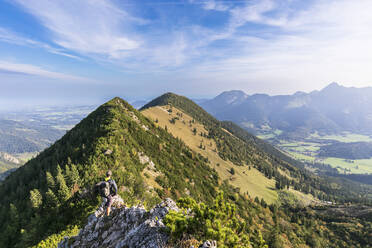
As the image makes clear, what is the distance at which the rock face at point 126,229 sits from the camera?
38.3ft

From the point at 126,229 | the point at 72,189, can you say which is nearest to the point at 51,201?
the point at 72,189

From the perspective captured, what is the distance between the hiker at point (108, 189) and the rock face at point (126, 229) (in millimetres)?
1295

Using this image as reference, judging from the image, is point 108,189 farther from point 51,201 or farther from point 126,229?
point 51,201

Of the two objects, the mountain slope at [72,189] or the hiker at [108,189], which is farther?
the mountain slope at [72,189]

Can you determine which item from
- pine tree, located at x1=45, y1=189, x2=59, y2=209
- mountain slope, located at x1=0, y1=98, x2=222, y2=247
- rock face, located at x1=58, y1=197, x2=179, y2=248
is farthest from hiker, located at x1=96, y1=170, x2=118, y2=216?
pine tree, located at x1=45, y1=189, x2=59, y2=209

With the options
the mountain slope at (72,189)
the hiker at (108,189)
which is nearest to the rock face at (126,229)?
the hiker at (108,189)

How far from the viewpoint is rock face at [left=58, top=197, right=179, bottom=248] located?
38.3 ft

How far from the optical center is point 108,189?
1706 cm

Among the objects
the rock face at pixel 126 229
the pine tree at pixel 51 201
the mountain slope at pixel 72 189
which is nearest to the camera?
the rock face at pixel 126 229

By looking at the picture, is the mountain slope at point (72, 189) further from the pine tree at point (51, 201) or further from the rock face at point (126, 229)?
the rock face at point (126, 229)

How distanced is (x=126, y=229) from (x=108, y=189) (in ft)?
14.0

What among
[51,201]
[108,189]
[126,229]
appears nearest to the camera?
[126,229]

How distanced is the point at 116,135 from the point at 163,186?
22.1 meters

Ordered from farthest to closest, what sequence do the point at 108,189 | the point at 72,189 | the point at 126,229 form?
the point at 72,189 < the point at 108,189 < the point at 126,229
